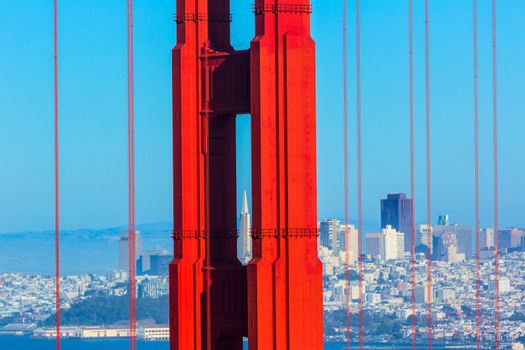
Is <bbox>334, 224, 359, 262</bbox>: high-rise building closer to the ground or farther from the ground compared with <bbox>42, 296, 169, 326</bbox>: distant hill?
farther from the ground

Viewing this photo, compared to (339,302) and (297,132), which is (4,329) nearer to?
(339,302)

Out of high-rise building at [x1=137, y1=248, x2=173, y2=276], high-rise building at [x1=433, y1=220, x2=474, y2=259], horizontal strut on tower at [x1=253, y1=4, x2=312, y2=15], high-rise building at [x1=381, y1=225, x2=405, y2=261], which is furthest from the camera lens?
high-rise building at [x1=433, y1=220, x2=474, y2=259]

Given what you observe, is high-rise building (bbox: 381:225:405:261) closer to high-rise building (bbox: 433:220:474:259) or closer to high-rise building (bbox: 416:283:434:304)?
high-rise building (bbox: 433:220:474:259)

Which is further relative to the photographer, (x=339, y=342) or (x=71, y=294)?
(x=71, y=294)

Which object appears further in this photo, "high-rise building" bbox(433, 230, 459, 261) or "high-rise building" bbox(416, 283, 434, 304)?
"high-rise building" bbox(416, 283, 434, 304)

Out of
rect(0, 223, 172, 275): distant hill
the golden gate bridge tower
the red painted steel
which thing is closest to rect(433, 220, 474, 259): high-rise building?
rect(0, 223, 172, 275): distant hill

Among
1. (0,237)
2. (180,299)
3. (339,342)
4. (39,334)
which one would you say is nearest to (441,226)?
(339,342)

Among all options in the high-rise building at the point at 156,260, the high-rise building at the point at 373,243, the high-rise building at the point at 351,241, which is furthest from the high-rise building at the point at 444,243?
the high-rise building at the point at 156,260

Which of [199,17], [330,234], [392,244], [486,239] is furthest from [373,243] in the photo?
[199,17]
